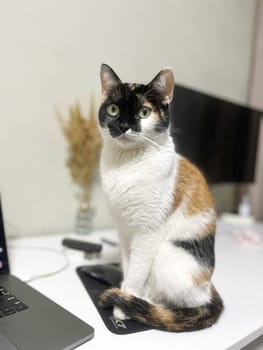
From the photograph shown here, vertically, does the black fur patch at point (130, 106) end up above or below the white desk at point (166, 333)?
above

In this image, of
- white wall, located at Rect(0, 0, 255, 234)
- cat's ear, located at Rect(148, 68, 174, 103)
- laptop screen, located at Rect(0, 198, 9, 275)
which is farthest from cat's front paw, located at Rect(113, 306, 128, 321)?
white wall, located at Rect(0, 0, 255, 234)

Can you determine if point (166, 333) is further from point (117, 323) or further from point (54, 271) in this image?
point (54, 271)

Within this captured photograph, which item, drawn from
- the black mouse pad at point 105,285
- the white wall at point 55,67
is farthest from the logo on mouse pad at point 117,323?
the white wall at point 55,67

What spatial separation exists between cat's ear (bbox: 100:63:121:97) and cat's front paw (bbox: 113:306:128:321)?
457 mm

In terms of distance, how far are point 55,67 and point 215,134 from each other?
2.54 feet

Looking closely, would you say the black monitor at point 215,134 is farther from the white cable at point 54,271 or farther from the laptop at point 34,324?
the laptop at point 34,324

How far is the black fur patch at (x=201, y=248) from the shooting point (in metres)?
0.66

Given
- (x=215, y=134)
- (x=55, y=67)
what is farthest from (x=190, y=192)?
(x=215, y=134)

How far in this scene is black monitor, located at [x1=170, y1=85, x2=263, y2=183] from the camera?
3.99 ft

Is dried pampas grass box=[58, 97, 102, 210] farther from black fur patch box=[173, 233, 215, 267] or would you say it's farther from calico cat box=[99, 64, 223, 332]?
black fur patch box=[173, 233, 215, 267]

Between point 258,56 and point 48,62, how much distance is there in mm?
1280

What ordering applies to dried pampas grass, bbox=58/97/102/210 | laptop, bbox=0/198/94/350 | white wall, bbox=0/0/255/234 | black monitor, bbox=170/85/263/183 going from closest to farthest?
laptop, bbox=0/198/94/350
white wall, bbox=0/0/255/234
dried pampas grass, bbox=58/97/102/210
black monitor, bbox=170/85/263/183

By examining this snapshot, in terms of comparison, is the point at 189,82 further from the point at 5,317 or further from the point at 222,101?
the point at 5,317

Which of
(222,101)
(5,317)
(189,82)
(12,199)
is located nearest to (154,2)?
(189,82)
